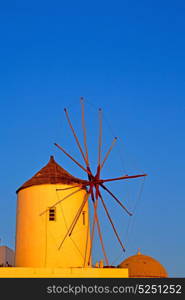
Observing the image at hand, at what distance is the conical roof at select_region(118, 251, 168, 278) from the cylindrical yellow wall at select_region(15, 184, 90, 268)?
4907 mm

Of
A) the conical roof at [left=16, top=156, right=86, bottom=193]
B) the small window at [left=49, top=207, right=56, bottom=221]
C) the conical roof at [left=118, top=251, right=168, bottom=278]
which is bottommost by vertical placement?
the conical roof at [left=118, top=251, right=168, bottom=278]

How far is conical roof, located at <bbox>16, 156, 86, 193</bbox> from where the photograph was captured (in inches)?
1235

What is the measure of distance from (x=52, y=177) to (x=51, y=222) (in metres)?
2.91

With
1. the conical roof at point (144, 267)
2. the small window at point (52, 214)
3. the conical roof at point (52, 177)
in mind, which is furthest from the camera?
the conical roof at point (144, 267)

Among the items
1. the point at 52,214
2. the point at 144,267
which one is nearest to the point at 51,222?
the point at 52,214

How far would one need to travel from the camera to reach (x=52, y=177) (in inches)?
1243

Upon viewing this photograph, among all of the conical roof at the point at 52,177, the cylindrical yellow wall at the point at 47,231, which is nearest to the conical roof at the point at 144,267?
the cylindrical yellow wall at the point at 47,231

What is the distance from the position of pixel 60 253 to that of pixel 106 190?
15.6ft

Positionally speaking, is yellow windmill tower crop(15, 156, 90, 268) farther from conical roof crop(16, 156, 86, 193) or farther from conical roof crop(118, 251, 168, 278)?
conical roof crop(118, 251, 168, 278)

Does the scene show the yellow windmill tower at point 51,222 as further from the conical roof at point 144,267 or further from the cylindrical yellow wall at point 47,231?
the conical roof at point 144,267

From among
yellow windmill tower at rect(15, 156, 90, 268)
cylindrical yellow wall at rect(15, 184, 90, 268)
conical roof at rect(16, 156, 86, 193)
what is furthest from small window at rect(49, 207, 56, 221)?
conical roof at rect(16, 156, 86, 193)

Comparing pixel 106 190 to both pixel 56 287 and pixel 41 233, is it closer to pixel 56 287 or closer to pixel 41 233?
pixel 41 233

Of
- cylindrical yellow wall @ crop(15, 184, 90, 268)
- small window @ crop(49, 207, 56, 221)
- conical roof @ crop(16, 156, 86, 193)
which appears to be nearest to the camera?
cylindrical yellow wall @ crop(15, 184, 90, 268)

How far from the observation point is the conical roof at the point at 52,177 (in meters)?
31.4
